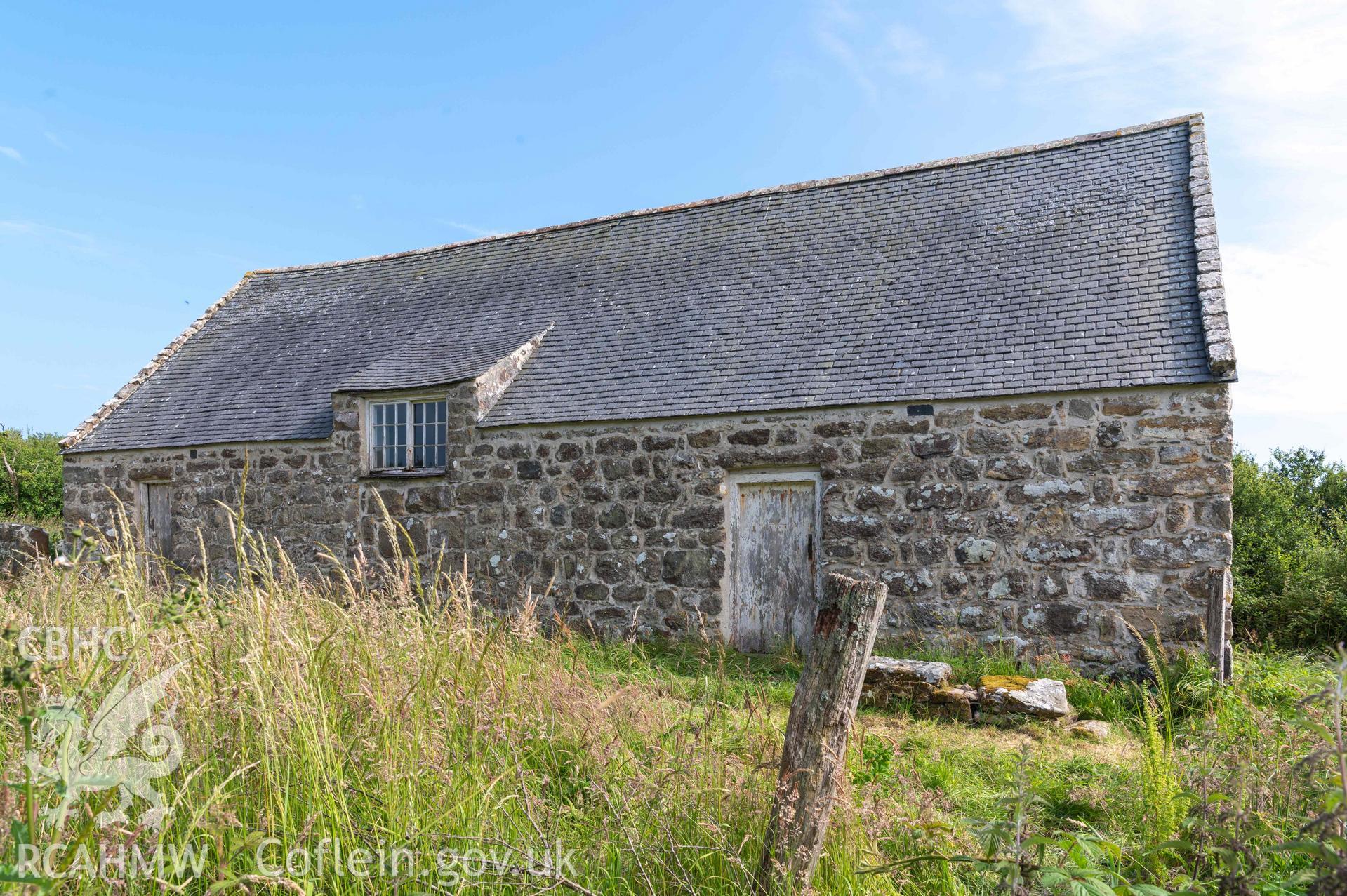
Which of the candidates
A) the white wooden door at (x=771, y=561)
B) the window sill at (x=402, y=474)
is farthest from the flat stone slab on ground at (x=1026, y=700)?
the window sill at (x=402, y=474)

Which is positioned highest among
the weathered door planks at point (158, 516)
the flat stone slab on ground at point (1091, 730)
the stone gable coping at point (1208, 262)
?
the stone gable coping at point (1208, 262)

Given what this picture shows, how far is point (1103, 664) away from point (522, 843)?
701 cm

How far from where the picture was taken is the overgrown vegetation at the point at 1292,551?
35.9ft

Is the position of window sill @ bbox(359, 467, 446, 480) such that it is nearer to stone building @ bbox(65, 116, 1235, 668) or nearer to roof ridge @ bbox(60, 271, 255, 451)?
stone building @ bbox(65, 116, 1235, 668)

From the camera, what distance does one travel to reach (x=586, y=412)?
35.6ft

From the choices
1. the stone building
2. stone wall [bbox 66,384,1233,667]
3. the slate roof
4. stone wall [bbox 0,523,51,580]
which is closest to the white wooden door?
the stone building

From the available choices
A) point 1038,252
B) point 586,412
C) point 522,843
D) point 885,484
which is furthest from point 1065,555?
point 522,843

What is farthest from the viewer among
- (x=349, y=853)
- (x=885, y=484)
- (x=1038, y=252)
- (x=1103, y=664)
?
(x=1038, y=252)

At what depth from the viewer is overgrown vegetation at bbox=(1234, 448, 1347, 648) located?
11.0 metres

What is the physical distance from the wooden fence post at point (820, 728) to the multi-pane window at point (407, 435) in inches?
368

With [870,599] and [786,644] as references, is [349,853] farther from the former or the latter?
[786,644]

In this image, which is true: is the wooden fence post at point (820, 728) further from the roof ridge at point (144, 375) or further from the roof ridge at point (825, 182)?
the roof ridge at point (144, 375)

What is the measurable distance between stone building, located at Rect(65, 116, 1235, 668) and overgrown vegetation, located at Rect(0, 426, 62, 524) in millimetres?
8284

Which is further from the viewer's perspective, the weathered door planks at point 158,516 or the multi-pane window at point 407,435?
the weathered door planks at point 158,516
